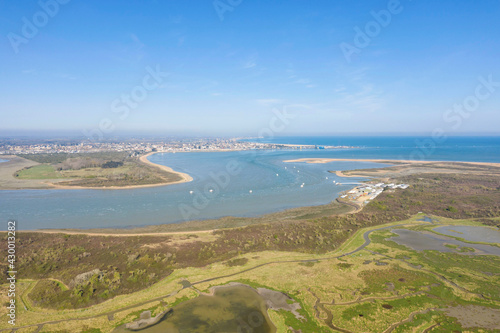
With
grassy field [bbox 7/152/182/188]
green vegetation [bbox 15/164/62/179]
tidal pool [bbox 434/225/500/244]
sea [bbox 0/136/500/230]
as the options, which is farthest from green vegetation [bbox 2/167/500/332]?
green vegetation [bbox 15/164/62/179]

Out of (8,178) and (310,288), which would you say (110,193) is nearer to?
(8,178)

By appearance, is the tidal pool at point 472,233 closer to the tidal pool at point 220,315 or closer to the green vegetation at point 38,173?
the tidal pool at point 220,315

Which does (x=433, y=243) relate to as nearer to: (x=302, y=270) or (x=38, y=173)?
(x=302, y=270)

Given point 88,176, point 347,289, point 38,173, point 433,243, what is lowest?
point 347,289

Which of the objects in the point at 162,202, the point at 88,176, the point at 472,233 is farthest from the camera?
the point at 88,176

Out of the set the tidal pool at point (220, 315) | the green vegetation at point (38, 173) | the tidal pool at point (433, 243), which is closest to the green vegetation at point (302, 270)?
the tidal pool at point (433, 243)

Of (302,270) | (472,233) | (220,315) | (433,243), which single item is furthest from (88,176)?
(472,233)

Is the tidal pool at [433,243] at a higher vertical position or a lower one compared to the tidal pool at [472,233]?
lower

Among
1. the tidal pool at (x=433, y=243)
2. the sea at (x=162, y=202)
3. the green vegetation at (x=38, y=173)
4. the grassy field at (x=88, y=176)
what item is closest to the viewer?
the tidal pool at (x=433, y=243)
